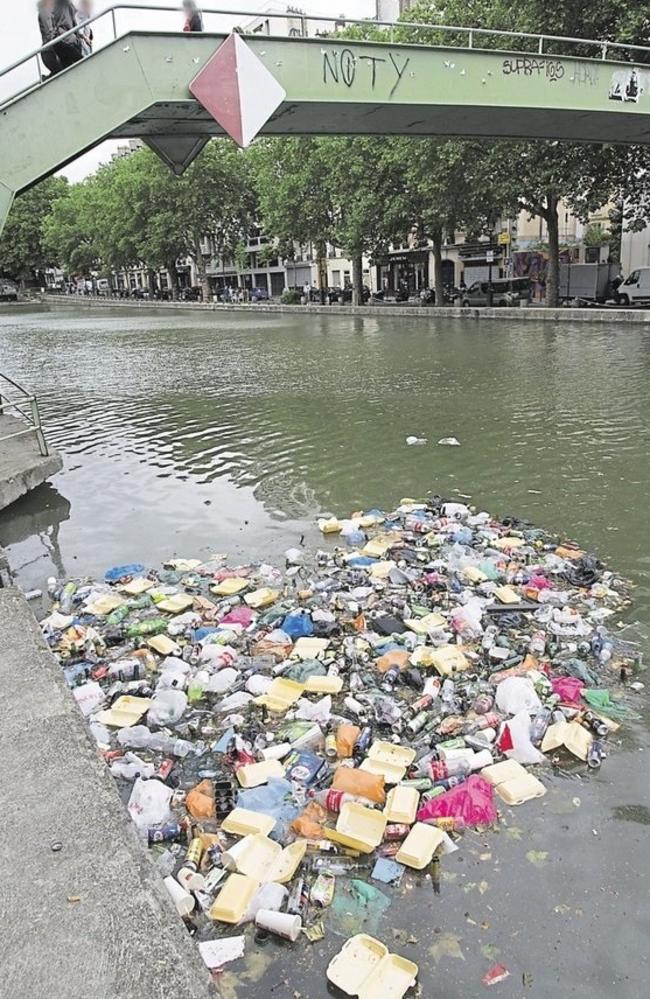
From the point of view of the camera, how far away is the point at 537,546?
6133mm

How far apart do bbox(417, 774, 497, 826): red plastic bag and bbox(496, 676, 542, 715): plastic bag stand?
643 millimetres

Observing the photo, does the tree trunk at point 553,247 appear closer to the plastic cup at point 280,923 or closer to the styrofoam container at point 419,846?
the styrofoam container at point 419,846

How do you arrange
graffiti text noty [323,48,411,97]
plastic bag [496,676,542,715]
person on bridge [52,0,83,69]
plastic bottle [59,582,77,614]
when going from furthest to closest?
graffiti text noty [323,48,411,97], person on bridge [52,0,83,69], plastic bottle [59,582,77,614], plastic bag [496,676,542,715]

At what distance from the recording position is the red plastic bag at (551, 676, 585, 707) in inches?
155

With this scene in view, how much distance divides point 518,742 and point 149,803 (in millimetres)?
1757

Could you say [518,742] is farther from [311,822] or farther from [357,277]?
[357,277]

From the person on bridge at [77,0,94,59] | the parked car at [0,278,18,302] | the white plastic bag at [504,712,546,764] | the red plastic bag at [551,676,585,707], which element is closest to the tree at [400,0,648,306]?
the person on bridge at [77,0,94,59]

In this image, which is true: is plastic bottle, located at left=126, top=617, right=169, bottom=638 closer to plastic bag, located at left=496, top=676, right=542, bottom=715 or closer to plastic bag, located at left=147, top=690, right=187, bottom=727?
plastic bag, located at left=147, top=690, right=187, bottom=727

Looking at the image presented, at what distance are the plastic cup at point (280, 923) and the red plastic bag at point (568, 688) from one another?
1936 millimetres

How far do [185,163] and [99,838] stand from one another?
1072 cm

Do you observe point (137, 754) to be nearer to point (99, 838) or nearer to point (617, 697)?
point (99, 838)

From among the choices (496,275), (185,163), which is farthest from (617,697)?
(496,275)

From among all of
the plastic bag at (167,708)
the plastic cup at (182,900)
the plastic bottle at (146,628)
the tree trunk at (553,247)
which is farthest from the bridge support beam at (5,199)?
the tree trunk at (553,247)

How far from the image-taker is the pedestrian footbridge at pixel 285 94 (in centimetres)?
827
